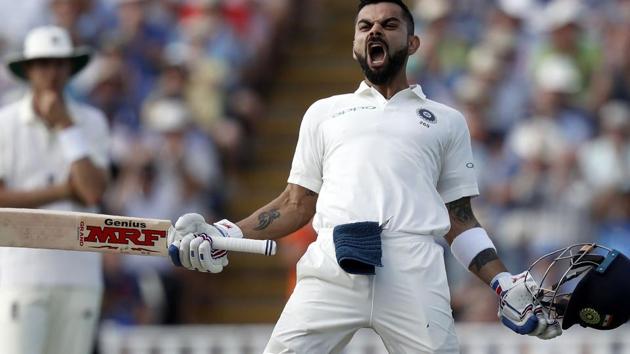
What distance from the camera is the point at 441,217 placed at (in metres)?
6.57

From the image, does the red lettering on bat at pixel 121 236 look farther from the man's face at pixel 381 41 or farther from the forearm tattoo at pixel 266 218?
the man's face at pixel 381 41

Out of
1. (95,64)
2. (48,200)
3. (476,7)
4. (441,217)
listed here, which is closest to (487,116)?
(476,7)

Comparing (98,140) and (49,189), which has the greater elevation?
(98,140)

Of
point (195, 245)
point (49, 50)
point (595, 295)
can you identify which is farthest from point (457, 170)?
point (49, 50)

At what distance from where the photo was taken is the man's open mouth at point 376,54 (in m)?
6.68

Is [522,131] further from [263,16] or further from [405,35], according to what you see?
[405,35]

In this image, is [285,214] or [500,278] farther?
[285,214]

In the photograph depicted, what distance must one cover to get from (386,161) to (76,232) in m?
1.34

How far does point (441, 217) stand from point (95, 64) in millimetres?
7300

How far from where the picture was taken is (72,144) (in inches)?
323

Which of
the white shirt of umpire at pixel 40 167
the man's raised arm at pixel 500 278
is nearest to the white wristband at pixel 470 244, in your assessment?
the man's raised arm at pixel 500 278

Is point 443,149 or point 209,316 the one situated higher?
point 443,149

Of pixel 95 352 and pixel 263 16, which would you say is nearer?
pixel 95 352

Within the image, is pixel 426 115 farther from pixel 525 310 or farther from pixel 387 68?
pixel 525 310
